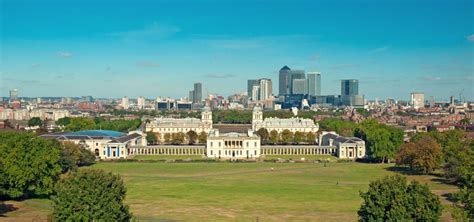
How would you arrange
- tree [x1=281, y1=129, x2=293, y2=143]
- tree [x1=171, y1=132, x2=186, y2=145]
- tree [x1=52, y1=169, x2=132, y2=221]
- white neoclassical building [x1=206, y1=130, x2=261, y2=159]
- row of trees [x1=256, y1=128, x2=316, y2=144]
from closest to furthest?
tree [x1=52, y1=169, x2=132, y2=221] → white neoclassical building [x1=206, y1=130, x2=261, y2=159] → tree [x1=171, y1=132, x2=186, y2=145] → tree [x1=281, y1=129, x2=293, y2=143] → row of trees [x1=256, y1=128, x2=316, y2=144]

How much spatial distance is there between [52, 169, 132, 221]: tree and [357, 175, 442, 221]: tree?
594 inches

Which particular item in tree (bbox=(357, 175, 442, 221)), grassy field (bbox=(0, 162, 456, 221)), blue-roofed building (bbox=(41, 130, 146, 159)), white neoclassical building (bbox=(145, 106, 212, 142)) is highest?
white neoclassical building (bbox=(145, 106, 212, 142))

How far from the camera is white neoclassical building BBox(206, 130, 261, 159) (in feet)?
331

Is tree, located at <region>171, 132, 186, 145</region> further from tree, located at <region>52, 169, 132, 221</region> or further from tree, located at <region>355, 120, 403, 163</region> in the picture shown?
tree, located at <region>52, 169, 132, 221</region>

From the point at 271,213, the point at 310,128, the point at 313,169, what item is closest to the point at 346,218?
the point at 271,213

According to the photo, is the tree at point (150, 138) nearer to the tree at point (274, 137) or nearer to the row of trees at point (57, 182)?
the tree at point (274, 137)

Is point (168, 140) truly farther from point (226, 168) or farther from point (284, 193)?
point (284, 193)

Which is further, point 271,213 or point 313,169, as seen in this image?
point 313,169

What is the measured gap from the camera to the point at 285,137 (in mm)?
117938

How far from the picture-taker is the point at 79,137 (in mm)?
101500

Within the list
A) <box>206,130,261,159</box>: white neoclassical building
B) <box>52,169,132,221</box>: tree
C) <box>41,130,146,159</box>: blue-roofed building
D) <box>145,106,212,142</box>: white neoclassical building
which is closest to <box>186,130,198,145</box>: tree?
<box>41,130,146,159</box>: blue-roofed building

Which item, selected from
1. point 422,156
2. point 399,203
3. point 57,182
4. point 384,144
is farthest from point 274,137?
point 399,203

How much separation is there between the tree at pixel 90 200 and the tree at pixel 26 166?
Answer: 12925 mm

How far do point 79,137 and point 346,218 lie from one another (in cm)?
6903
